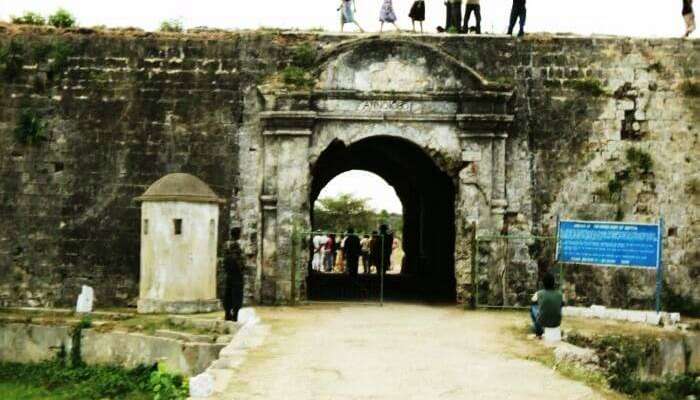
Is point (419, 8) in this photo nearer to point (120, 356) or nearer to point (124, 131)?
point (124, 131)

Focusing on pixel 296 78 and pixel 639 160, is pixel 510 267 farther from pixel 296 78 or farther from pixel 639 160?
pixel 296 78

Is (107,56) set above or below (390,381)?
above

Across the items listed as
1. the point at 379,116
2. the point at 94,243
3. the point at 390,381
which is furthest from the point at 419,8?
the point at 390,381

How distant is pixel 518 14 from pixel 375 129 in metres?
3.13

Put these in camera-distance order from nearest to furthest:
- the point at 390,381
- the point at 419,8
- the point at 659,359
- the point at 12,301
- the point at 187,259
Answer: the point at 390,381 < the point at 659,359 < the point at 187,259 < the point at 12,301 < the point at 419,8

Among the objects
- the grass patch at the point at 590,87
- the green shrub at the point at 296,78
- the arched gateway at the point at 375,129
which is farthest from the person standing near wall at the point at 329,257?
the grass patch at the point at 590,87

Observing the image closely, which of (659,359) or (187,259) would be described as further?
(187,259)

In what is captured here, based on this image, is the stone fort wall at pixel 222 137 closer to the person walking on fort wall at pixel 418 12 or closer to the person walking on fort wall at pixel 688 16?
the person walking on fort wall at pixel 688 16

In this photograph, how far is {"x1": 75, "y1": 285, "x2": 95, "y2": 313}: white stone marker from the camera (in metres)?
13.7

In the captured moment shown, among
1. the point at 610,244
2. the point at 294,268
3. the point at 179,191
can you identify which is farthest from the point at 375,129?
the point at 610,244

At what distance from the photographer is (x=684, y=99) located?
580 inches

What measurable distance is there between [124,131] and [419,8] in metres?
5.63

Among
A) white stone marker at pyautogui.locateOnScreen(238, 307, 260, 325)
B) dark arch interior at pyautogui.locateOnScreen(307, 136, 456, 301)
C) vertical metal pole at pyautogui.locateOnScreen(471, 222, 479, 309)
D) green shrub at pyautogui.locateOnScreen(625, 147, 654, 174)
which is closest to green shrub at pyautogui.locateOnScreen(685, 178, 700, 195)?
green shrub at pyautogui.locateOnScreen(625, 147, 654, 174)

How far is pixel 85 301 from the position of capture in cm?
1378
